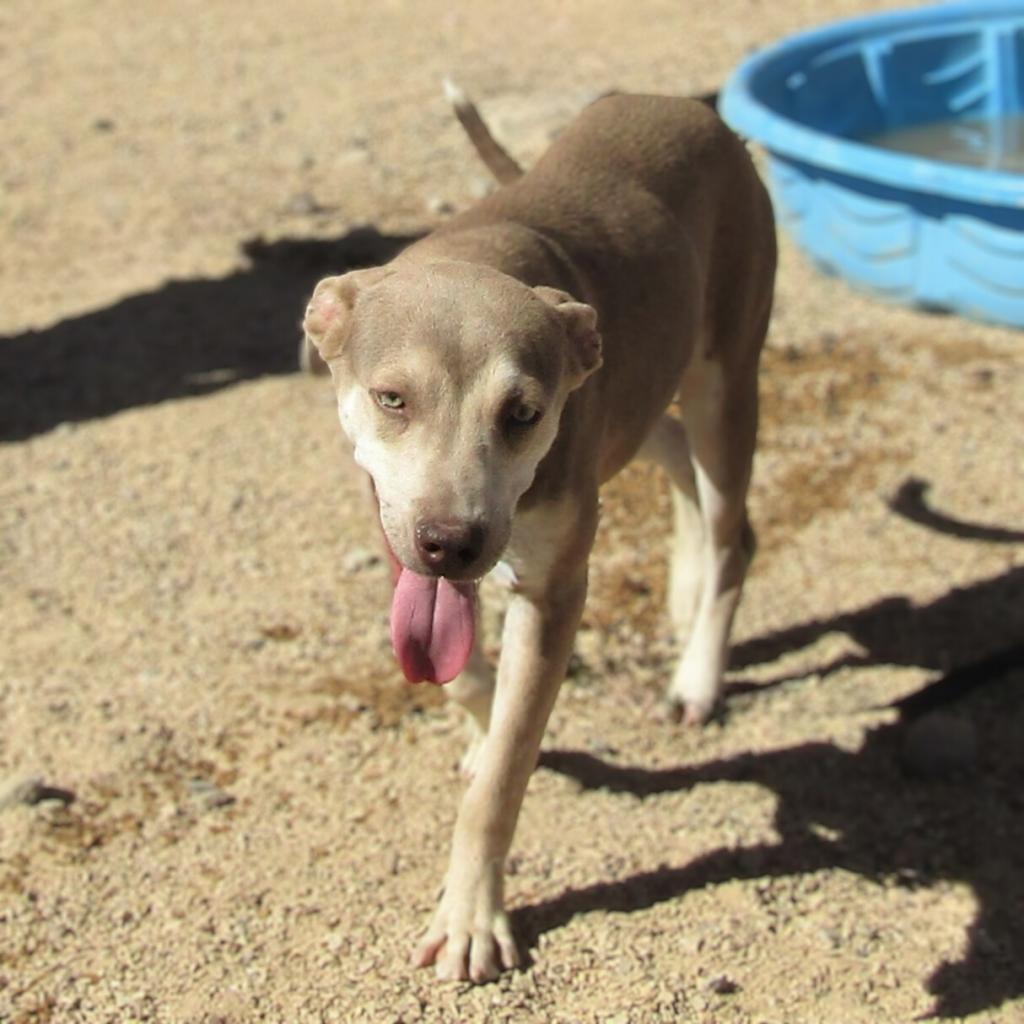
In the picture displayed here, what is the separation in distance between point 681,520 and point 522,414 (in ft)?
7.74

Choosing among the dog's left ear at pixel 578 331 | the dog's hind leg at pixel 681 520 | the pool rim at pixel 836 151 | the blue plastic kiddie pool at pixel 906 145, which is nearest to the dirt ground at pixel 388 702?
the dog's hind leg at pixel 681 520

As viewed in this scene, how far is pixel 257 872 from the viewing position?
4.77 m

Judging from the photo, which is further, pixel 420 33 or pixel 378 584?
pixel 420 33

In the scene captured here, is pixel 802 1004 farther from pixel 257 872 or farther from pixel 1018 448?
pixel 1018 448

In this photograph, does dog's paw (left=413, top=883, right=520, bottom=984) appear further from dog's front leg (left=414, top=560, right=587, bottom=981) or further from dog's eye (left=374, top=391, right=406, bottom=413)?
dog's eye (left=374, top=391, right=406, bottom=413)

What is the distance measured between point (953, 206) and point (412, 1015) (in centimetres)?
567

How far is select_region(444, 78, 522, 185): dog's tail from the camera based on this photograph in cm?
531

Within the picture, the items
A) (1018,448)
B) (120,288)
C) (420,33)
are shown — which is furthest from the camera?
(420,33)

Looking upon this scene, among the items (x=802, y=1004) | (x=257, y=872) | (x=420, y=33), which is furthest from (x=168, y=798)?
(x=420, y=33)

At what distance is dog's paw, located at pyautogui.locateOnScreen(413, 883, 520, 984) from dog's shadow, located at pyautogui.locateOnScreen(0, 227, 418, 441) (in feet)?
13.0

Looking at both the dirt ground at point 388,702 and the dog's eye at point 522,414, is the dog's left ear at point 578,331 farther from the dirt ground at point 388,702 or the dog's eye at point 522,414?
the dirt ground at point 388,702

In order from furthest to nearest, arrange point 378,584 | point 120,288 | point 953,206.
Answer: point 120,288
point 953,206
point 378,584

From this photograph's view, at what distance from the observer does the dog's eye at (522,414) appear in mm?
3753

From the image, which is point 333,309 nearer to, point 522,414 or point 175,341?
point 522,414
